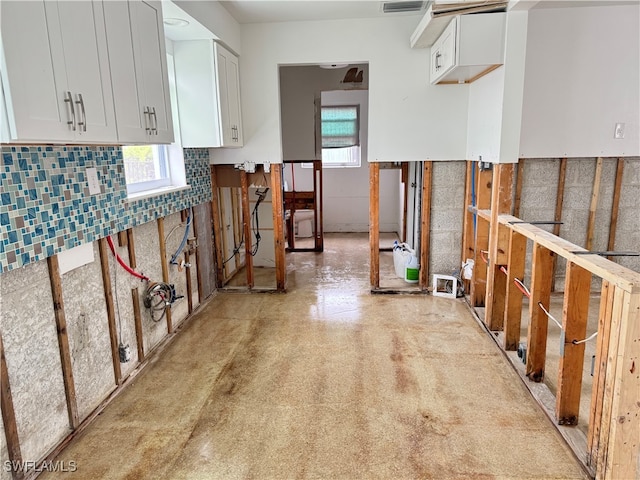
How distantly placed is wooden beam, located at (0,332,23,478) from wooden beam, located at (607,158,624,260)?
460 cm

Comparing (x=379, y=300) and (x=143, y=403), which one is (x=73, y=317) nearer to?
(x=143, y=403)

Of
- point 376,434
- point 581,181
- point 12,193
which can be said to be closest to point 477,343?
point 376,434

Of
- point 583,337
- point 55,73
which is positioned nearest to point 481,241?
point 583,337

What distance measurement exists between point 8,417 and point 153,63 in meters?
1.94

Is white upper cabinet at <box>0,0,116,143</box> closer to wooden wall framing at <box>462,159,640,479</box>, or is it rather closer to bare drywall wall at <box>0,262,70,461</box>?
bare drywall wall at <box>0,262,70,461</box>

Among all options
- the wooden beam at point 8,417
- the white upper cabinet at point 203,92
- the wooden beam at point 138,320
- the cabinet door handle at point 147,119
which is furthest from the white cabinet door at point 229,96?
the wooden beam at point 8,417

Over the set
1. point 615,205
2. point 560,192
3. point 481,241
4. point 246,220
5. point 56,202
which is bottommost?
point 481,241

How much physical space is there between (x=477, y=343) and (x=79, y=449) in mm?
2660

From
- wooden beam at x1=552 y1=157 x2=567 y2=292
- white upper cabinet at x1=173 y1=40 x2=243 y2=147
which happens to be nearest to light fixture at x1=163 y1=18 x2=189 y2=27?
white upper cabinet at x1=173 y1=40 x2=243 y2=147

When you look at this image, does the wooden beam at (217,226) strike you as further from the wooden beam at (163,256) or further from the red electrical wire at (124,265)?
the red electrical wire at (124,265)

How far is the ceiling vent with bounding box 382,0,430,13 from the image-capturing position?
134 inches

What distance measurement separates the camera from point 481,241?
3.61m

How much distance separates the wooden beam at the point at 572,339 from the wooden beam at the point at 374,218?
2243 mm

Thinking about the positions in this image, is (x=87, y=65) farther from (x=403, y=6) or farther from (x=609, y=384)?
(x=403, y=6)
